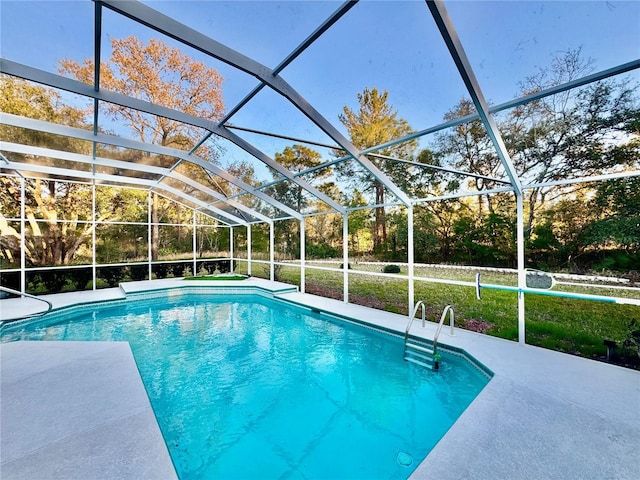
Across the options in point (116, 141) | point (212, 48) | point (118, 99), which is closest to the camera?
point (212, 48)

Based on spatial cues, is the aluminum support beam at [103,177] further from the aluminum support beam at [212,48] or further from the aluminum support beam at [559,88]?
the aluminum support beam at [559,88]

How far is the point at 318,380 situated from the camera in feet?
14.9

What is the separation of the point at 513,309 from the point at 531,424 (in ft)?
15.0

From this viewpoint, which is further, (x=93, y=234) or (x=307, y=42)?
(x=93, y=234)

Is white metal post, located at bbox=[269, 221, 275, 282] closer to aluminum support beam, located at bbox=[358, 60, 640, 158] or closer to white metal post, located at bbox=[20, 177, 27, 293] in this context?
white metal post, located at bbox=[20, 177, 27, 293]

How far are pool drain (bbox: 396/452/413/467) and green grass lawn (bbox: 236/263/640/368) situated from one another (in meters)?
4.09

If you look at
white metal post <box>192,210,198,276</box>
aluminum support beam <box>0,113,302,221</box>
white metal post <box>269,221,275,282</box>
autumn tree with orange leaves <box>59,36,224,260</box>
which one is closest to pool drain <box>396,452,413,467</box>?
autumn tree with orange leaves <box>59,36,224,260</box>

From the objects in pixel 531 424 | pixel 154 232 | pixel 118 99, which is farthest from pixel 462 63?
pixel 154 232

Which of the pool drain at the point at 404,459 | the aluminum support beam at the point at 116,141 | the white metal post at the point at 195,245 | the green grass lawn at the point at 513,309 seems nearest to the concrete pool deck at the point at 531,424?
the pool drain at the point at 404,459

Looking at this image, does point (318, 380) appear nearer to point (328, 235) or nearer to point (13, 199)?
point (328, 235)

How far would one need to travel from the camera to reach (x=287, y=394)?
13.5 feet

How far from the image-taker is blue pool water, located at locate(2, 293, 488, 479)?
2912 millimetres

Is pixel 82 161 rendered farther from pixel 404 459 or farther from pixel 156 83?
pixel 404 459

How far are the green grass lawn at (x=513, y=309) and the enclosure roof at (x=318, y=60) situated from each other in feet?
8.93
